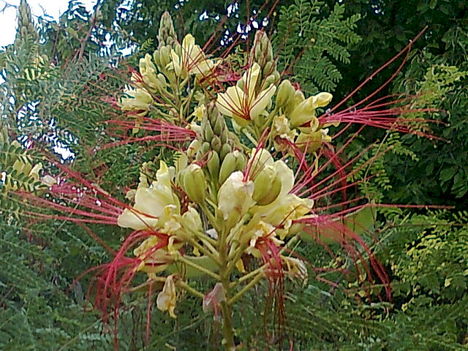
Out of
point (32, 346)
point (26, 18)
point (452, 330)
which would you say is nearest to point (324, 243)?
point (452, 330)

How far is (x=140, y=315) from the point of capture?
735 millimetres

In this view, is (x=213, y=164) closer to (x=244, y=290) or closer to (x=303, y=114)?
(x=244, y=290)

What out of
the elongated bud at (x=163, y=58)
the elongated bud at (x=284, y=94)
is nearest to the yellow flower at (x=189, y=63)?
the elongated bud at (x=163, y=58)

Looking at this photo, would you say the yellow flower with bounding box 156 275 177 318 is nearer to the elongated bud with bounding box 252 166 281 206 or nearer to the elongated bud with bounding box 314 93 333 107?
the elongated bud with bounding box 252 166 281 206

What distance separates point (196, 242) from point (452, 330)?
0.98 ft

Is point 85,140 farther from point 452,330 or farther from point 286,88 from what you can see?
point 452,330

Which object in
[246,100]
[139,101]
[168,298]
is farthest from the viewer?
A: [139,101]

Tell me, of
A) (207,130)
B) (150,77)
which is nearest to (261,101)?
(207,130)

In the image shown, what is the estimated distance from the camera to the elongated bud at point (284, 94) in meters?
0.80

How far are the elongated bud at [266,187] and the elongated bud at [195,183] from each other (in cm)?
4

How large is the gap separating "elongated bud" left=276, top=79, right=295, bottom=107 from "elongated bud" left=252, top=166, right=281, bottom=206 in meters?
0.21

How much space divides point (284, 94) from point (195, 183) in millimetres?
245

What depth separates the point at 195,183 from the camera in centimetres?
59

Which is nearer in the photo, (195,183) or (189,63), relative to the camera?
(195,183)
